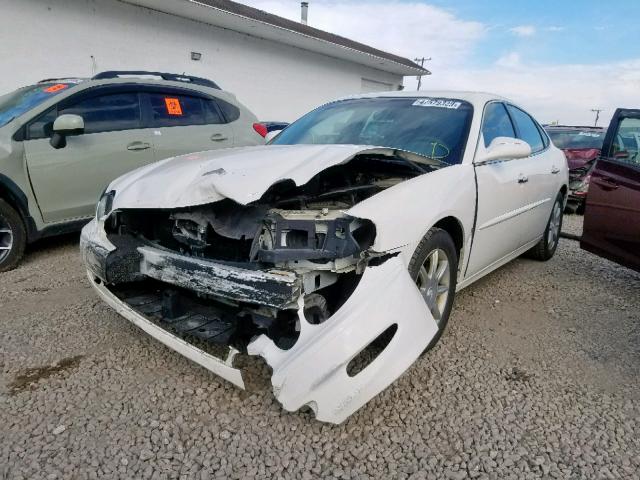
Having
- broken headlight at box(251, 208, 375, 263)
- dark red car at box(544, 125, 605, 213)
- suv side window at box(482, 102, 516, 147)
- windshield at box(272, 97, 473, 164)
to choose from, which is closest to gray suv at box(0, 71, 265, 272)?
windshield at box(272, 97, 473, 164)

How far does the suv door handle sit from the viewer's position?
4.69 meters

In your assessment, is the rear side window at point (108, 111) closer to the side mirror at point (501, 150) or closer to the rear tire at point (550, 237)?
the side mirror at point (501, 150)

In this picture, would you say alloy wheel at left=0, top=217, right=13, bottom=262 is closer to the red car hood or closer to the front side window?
the front side window

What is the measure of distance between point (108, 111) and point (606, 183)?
463cm

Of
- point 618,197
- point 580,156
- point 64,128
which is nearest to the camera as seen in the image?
point 618,197

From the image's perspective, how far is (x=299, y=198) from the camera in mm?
2441

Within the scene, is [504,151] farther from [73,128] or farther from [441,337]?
[73,128]

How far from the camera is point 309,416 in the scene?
213 cm

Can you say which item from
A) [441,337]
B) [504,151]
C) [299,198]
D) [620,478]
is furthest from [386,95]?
[620,478]

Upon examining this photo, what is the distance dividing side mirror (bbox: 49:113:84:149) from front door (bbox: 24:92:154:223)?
80 millimetres

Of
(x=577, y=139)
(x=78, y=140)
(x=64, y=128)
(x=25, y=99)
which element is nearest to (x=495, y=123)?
(x=64, y=128)

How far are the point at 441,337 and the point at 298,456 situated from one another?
1.39 metres

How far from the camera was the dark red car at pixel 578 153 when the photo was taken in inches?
317

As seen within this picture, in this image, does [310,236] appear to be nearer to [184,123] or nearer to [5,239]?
[5,239]
